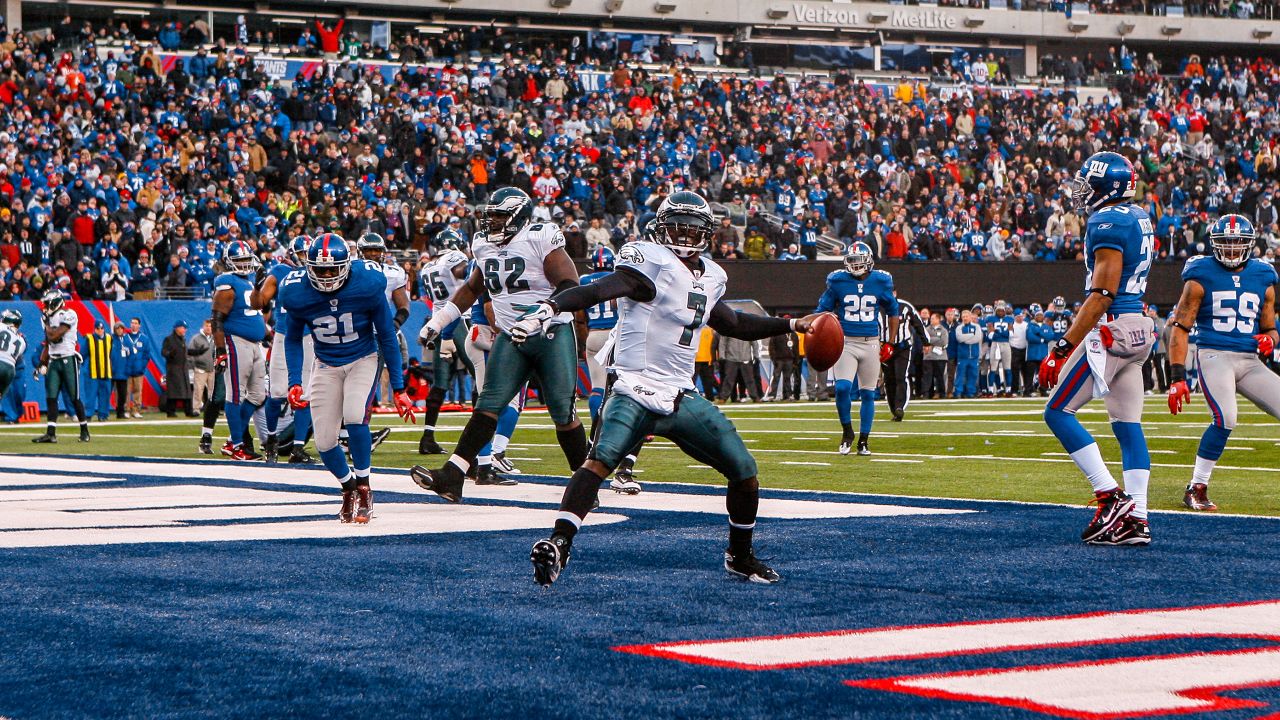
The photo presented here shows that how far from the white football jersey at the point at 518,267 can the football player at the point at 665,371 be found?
336 cm

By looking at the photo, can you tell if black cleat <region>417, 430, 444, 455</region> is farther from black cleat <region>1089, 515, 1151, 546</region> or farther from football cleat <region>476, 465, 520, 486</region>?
black cleat <region>1089, 515, 1151, 546</region>

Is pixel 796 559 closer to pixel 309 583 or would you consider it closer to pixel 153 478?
pixel 309 583

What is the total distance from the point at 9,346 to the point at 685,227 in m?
11.6

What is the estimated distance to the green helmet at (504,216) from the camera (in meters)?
9.70

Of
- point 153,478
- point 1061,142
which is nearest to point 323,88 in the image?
point 1061,142

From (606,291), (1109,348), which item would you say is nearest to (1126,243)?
(1109,348)

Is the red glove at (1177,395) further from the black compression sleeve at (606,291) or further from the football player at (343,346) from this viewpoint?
the football player at (343,346)

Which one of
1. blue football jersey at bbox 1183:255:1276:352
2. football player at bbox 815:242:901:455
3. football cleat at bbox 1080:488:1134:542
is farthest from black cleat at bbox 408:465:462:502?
football player at bbox 815:242:901:455

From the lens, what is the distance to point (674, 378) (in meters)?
6.25

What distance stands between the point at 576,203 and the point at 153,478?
17.6 meters

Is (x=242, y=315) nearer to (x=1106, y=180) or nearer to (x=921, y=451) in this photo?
(x=921, y=451)

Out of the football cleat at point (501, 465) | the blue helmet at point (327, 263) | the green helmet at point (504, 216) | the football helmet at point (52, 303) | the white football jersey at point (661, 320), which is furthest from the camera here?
the football helmet at point (52, 303)

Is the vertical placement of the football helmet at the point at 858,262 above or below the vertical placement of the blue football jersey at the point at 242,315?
above

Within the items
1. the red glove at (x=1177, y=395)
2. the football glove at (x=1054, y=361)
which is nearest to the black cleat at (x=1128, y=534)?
the football glove at (x=1054, y=361)
